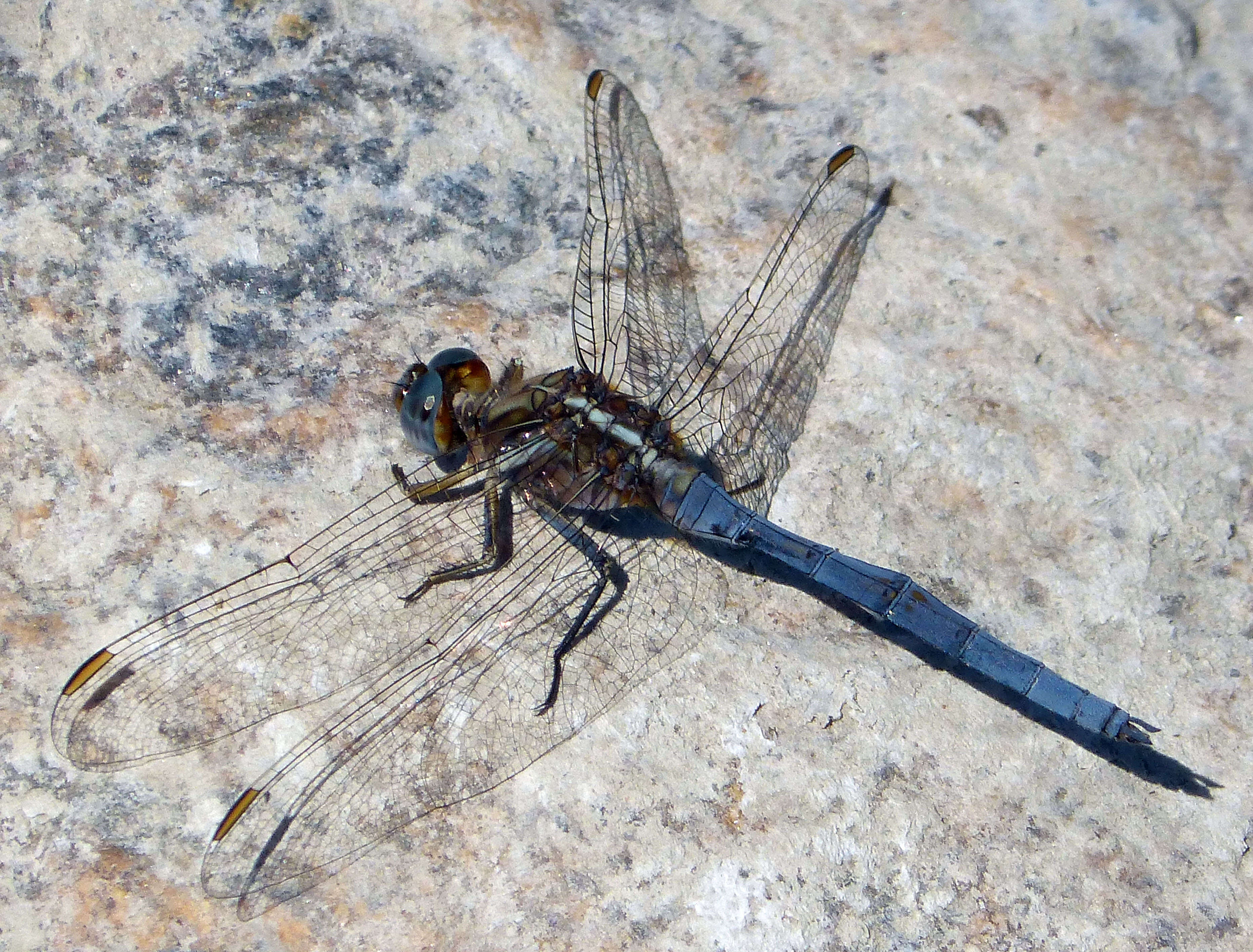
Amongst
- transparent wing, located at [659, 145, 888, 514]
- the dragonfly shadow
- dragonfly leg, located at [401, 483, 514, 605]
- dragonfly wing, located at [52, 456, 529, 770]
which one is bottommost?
dragonfly wing, located at [52, 456, 529, 770]

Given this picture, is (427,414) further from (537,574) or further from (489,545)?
(537,574)

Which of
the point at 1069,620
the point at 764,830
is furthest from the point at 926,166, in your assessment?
the point at 764,830

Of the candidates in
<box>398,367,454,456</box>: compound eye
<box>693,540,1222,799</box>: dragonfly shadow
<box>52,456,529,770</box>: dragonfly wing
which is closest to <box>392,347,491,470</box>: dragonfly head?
<box>398,367,454,456</box>: compound eye

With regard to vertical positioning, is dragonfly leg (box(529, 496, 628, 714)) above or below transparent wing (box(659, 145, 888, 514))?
below

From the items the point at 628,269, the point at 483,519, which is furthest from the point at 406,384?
the point at 628,269

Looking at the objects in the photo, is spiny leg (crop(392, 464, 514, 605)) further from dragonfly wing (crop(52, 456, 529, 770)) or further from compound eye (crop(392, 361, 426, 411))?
compound eye (crop(392, 361, 426, 411))

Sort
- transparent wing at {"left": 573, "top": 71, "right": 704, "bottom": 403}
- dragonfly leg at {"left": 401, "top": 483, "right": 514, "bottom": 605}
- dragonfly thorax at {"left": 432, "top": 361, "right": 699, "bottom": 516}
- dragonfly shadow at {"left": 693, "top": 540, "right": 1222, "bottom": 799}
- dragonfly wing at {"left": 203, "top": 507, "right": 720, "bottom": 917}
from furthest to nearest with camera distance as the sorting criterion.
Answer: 1. transparent wing at {"left": 573, "top": 71, "right": 704, "bottom": 403}
2. dragonfly thorax at {"left": 432, "top": 361, "right": 699, "bottom": 516}
3. dragonfly leg at {"left": 401, "top": 483, "right": 514, "bottom": 605}
4. dragonfly shadow at {"left": 693, "top": 540, "right": 1222, "bottom": 799}
5. dragonfly wing at {"left": 203, "top": 507, "right": 720, "bottom": 917}

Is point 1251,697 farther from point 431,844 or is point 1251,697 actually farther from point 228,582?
point 228,582
